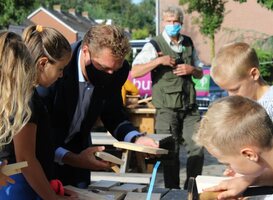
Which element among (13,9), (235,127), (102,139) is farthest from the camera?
(13,9)

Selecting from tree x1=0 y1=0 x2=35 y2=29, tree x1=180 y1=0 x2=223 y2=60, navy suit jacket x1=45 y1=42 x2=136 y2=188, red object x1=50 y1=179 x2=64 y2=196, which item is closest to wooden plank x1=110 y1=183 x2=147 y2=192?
navy suit jacket x1=45 y1=42 x2=136 y2=188

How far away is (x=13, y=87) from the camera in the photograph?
1.94 meters

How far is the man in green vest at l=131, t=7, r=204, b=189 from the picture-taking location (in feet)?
15.0

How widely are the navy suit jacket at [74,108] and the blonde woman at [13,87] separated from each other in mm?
610

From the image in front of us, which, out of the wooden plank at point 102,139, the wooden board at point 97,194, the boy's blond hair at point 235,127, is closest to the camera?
the boy's blond hair at point 235,127

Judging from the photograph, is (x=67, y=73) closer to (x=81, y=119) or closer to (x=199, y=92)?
(x=81, y=119)

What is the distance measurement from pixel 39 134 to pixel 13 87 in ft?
0.87

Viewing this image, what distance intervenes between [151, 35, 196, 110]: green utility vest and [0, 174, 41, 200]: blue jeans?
2590 mm

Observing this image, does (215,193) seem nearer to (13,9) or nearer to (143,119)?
(143,119)

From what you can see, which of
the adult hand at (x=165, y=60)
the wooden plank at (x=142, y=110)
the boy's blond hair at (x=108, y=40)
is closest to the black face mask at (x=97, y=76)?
the boy's blond hair at (x=108, y=40)

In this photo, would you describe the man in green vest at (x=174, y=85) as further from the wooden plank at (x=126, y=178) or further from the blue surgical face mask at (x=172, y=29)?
the wooden plank at (x=126, y=178)

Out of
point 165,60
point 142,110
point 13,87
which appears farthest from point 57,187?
point 142,110

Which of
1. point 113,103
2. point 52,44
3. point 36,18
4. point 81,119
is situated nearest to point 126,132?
point 113,103

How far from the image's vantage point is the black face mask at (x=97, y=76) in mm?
2701
